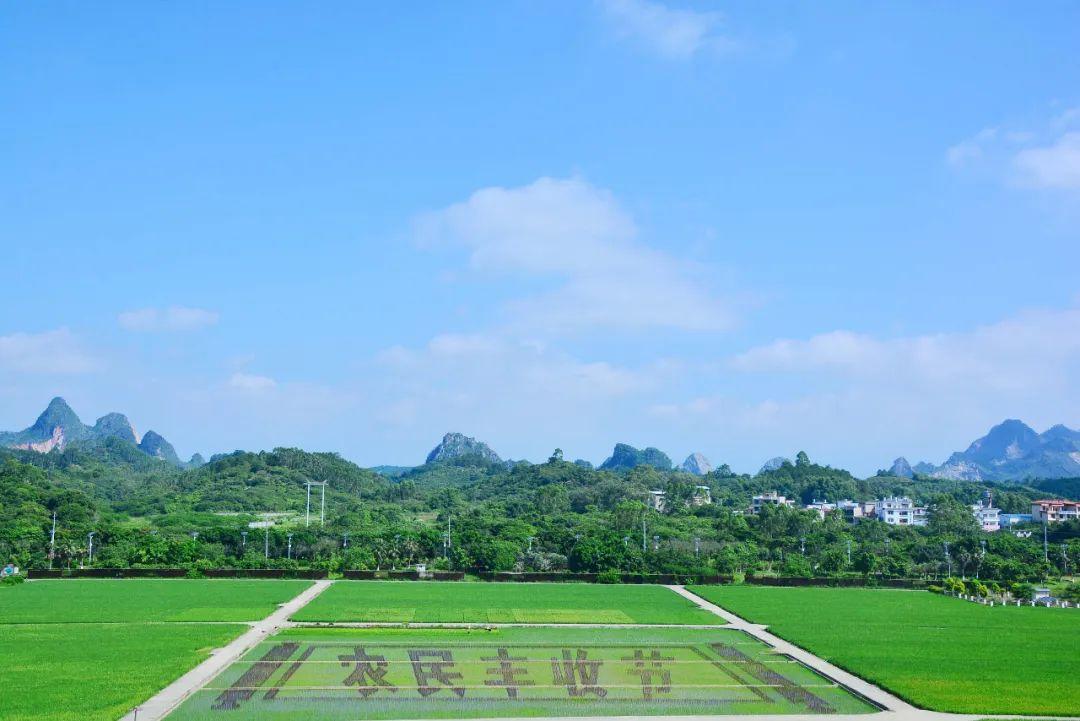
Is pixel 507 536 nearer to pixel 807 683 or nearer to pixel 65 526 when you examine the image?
pixel 65 526

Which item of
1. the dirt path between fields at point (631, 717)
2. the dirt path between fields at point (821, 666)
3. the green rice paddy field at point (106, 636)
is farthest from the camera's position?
the dirt path between fields at point (821, 666)

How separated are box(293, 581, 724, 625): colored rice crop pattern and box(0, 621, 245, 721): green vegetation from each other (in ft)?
26.7

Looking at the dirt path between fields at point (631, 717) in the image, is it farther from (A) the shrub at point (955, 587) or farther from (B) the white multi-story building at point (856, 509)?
(B) the white multi-story building at point (856, 509)

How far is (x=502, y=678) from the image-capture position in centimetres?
3522

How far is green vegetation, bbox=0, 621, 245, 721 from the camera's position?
2995 cm

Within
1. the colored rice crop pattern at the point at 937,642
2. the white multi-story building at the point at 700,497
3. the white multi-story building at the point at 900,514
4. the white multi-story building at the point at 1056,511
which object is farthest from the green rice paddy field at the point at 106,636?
the white multi-story building at the point at 1056,511

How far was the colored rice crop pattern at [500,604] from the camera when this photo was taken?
50.9m

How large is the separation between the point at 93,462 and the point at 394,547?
138 m

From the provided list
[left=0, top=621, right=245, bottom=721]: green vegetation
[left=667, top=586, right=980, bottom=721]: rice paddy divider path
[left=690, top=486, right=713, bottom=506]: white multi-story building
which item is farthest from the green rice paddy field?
[left=690, top=486, right=713, bottom=506]: white multi-story building

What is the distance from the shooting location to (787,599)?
62594mm

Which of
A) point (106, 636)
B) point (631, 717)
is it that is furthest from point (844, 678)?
point (106, 636)

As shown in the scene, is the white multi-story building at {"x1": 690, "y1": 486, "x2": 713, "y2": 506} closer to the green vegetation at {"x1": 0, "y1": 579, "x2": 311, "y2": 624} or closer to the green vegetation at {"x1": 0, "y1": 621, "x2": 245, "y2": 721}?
the green vegetation at {"x1": 0, "y1": 579, "x2": 311, "y2": 624}

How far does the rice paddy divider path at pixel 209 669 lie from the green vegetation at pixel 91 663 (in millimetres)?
369

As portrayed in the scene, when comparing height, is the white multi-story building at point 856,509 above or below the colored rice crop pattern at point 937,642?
above
